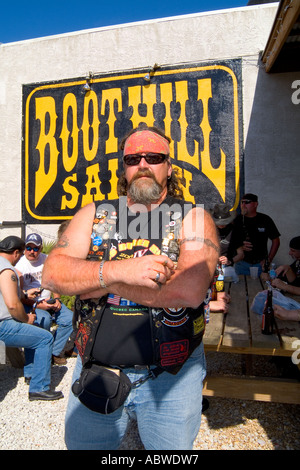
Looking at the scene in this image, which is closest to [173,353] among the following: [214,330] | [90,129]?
[214,330]

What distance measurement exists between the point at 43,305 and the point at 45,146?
4.06 meters

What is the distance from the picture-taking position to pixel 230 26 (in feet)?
20.2

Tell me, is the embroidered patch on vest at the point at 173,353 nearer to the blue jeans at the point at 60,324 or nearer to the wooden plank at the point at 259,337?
the wooden plank at the point at 259,337

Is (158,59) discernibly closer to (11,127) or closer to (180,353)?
(11,127)

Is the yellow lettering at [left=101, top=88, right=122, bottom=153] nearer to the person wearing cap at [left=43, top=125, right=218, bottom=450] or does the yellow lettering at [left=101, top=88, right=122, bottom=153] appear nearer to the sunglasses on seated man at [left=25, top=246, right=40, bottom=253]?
the sunglasses on seated man at [left=25, top=246, right=40, bottom=253]

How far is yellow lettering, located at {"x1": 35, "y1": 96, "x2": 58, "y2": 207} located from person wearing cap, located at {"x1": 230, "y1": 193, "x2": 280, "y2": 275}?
3920 millimetres

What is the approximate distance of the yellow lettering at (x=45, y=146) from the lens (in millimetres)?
7207

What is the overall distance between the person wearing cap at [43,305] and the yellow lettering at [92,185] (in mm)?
2341

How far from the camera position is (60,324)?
4.42 meters

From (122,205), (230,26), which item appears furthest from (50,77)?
(122,205)

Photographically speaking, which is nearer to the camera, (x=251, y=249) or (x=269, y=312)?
A: (x=269, y=312)

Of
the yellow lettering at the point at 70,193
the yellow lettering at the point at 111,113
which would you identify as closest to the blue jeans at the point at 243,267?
the yellow lettering at the point at 111,113
